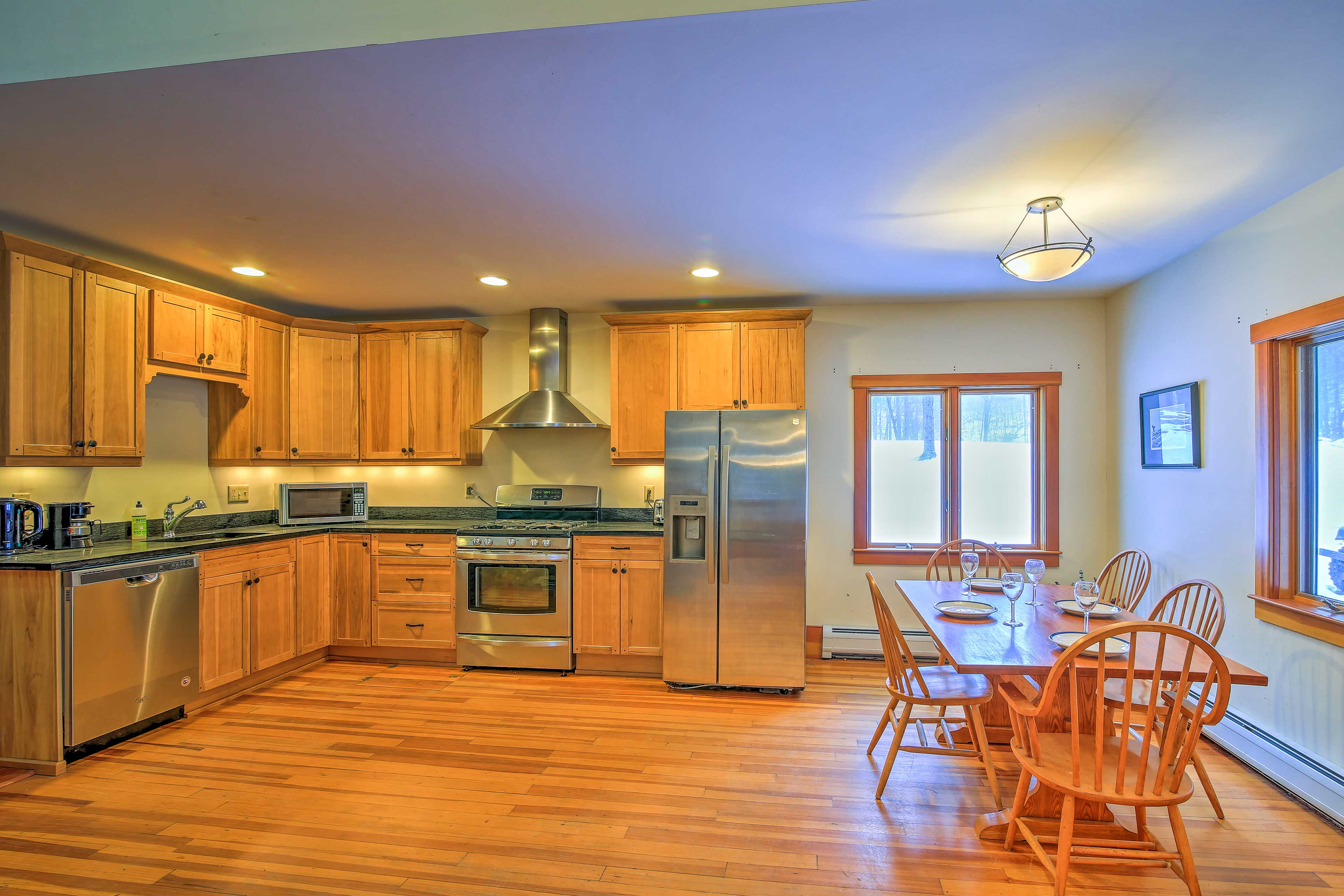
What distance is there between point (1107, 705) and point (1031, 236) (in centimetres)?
217

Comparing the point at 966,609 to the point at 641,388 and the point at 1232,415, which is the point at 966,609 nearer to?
the point at 1232,415

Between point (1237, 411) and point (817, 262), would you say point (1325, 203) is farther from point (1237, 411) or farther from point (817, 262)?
point (817, 262)

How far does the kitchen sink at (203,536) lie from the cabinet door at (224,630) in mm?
245

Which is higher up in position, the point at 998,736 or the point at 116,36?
the point at 116,36

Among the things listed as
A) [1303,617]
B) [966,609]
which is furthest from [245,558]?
[1303,617]

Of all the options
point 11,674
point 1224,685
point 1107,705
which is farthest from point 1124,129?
point 11,674

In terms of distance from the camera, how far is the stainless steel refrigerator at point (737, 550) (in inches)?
155

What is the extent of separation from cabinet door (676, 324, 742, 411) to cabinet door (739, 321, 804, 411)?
62 mm

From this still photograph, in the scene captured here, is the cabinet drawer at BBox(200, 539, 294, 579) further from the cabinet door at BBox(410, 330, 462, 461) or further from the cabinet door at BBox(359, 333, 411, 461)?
the cabinet door at BBox(410, 330, 462, 461)

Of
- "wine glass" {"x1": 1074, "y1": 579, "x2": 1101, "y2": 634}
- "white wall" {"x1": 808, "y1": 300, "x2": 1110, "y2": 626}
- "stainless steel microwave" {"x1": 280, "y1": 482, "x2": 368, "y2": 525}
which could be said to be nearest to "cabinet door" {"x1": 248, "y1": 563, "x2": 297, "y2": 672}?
"stainless steel microwave" {"x1": 280, "y1": 482, "x2": 368, "y2": 525}

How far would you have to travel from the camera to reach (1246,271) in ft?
10.1

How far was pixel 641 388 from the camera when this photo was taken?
4594mm

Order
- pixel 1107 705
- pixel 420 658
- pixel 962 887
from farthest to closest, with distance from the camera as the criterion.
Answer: pixel 420 658 → pixel 1107 705 → pixel 962 887

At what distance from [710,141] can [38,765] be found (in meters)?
3.89
